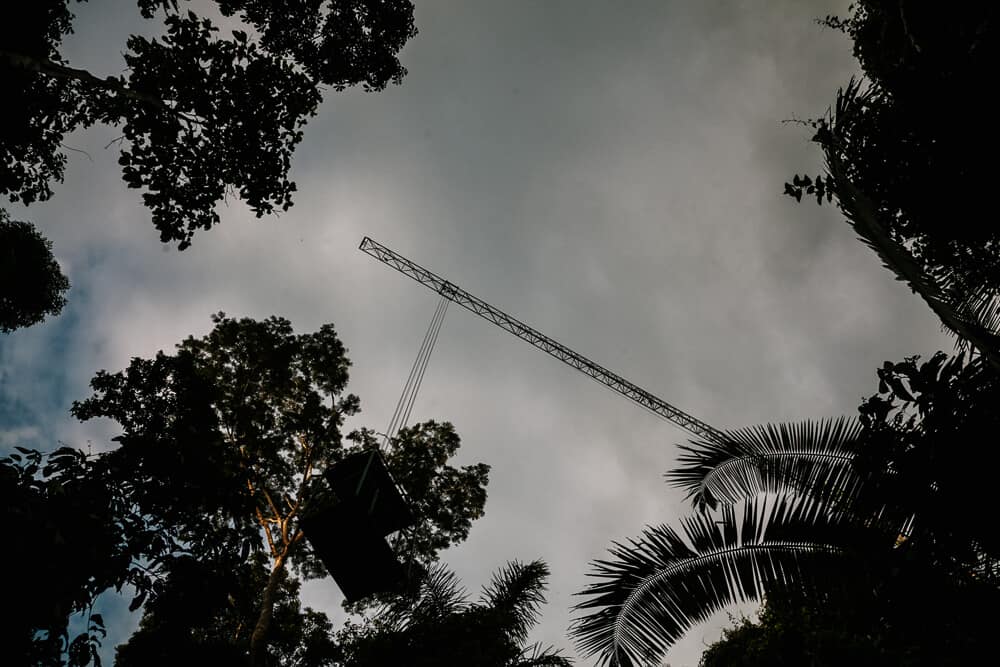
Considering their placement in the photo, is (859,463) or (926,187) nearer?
(859,463)

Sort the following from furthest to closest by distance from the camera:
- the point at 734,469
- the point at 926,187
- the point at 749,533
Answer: the point at 926,187 → the point at 734,469 → the point at 749,533

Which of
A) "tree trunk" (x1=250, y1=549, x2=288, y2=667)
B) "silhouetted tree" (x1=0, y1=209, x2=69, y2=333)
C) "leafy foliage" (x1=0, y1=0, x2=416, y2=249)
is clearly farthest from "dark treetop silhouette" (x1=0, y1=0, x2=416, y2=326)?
"silhouetted tree" (x1=0, y1=209, x2=69, y2=333)

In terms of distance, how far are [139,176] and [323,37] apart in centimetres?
402

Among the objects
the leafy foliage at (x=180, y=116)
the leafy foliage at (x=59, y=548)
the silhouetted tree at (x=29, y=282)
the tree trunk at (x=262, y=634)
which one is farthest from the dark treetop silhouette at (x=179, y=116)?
the silhouetted tree at (x=29, y=282)

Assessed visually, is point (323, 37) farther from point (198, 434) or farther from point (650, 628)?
point (650, 628)

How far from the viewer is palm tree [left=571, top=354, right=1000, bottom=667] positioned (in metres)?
3.18

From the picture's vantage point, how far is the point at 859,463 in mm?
3582

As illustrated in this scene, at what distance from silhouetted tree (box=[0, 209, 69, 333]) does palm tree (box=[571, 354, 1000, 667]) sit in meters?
20.6

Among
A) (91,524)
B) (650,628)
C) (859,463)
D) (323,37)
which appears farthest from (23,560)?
(323,37)

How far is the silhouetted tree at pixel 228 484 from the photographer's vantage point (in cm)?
364

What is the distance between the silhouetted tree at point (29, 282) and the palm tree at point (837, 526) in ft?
67.6

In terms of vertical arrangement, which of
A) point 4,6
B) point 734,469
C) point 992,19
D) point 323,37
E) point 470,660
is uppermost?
point 323,37

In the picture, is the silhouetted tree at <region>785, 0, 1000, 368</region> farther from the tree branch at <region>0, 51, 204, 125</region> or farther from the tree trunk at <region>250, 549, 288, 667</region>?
the tree trunk at <region>250, 549, 288, 667</region>

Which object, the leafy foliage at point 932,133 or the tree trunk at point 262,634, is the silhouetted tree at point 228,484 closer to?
the tree trunk at point 262,634
